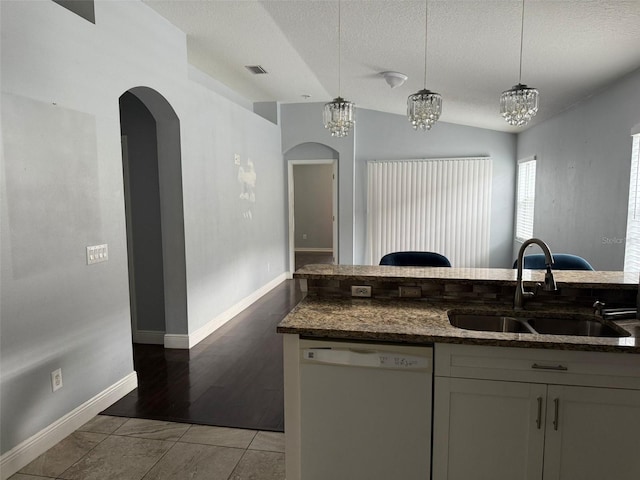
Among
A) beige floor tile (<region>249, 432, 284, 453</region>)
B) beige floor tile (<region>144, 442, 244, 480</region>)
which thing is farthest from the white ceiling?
beige floor tile (<region>144, 442, 244, 480</region>)

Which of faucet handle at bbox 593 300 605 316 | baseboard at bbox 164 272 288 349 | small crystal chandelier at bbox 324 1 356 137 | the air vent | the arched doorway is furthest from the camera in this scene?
the air vent

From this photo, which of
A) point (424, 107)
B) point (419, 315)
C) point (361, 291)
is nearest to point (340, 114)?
point (424, 107)

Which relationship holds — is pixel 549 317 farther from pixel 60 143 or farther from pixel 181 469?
pixel 60 143

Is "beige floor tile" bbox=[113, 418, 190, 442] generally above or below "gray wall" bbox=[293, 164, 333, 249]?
below

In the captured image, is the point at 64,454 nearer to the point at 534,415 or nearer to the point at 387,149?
the point at 534,415

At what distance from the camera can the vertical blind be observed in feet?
21.6

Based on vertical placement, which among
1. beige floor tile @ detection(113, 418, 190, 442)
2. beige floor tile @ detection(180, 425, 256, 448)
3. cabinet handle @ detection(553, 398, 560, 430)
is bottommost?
beige floor tile @ detection(180, 425, 256, 448)

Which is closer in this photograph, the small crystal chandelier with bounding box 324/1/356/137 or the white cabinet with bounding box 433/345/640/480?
the white cabinet with bounding box 433/345/640/480

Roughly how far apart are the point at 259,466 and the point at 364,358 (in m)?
1.00

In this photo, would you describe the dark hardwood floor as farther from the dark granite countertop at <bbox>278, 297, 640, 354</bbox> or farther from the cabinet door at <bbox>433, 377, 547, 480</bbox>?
the cabinet door at <bbox>433, 377, 547, 480</bbox>

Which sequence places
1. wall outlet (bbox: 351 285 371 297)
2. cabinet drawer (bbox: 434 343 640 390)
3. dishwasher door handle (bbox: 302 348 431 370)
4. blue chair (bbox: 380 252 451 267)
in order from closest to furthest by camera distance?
cabinet drawer (bbox: 434 343 640 390) < dishwasher door handle (bbox: 302 348 431 370) < wall outlet (bbox: 351 285 371 297) < blue chair (bbox: 380 252 451 267)

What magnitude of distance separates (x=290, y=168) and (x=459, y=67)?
385 centimetres

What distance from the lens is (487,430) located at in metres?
1.63

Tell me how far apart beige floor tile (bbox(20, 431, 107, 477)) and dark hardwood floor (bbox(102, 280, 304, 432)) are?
10.6 inches
